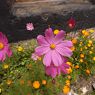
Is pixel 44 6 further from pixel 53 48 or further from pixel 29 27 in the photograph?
A: pixel 53 48

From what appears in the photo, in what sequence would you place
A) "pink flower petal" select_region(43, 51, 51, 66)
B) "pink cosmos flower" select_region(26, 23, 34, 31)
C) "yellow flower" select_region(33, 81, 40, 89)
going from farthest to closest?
"pink cosmos flower" select_region(26, 23, 34, 31) → "yellow flower" select_region(33, 81, 40, 89) → "pink flower petal" select_region(43, 51, 51, 66)

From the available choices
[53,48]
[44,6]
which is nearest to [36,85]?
[44,6]

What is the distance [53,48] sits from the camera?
1.43 meters

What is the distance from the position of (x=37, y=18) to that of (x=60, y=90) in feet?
3.37

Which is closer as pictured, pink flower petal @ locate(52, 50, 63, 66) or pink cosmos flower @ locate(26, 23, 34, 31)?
pink flower petal @ locate(52, 50, 63, 66)

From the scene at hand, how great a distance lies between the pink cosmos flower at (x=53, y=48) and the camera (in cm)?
135

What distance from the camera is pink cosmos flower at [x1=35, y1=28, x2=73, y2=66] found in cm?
135

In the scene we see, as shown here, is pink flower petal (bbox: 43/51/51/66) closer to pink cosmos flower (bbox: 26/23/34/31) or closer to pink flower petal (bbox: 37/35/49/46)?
pink flower petal (bbox: 37/35/49/46)

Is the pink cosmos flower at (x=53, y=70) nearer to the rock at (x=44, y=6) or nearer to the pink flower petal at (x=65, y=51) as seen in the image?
the pink flower petal at (x=65, y=51)

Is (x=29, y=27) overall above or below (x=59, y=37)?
below

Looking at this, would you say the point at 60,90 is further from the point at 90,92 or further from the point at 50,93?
the point at 90,92

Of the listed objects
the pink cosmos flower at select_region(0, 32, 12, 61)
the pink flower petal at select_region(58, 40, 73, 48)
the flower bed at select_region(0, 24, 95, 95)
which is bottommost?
the flower bed at select_region(0, 24, 95, 95)

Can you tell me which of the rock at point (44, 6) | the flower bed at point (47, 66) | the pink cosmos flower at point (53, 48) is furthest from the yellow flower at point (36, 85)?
the pink cosmos flower at point (53, 48)

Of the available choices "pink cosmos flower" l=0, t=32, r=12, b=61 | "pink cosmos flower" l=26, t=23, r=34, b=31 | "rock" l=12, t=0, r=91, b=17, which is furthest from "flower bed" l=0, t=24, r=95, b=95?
"rock" l=12, t=0, r=91, b=17
